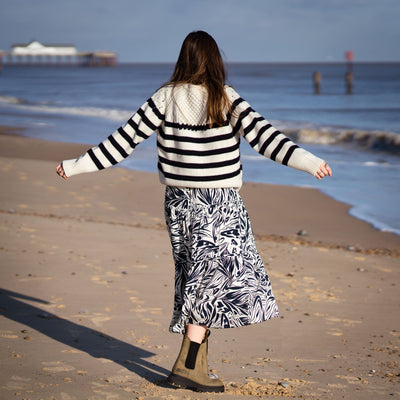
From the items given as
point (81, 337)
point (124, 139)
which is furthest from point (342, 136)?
point (124, 139)

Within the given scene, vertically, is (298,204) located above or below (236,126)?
below

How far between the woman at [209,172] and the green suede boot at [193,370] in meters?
0.03

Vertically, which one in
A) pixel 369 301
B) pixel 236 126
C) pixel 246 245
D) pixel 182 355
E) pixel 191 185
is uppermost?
pixel 236 126

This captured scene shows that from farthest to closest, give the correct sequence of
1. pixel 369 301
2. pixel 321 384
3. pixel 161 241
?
pixel 161 241
pixel 369 301
pixel 321 384

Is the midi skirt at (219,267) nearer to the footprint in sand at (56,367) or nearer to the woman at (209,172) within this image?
the woman at (209,172)

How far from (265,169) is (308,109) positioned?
804 inches

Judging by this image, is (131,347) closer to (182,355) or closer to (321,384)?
(182,355)

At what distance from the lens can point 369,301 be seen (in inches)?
198

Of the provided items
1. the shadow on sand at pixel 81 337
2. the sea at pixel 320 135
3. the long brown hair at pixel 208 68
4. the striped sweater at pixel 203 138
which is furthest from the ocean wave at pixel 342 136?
the long brown hair at pixel 208 68

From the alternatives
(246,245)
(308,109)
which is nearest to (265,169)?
(246,245)

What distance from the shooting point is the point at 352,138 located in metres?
20.5

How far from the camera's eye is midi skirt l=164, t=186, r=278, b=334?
116 inches

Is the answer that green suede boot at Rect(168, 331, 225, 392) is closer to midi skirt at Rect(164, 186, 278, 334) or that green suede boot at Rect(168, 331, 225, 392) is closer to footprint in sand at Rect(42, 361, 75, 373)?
midi skirt at Rect(164, 186, 278, 334)

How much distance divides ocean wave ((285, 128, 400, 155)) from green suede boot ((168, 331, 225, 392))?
52.3ft
